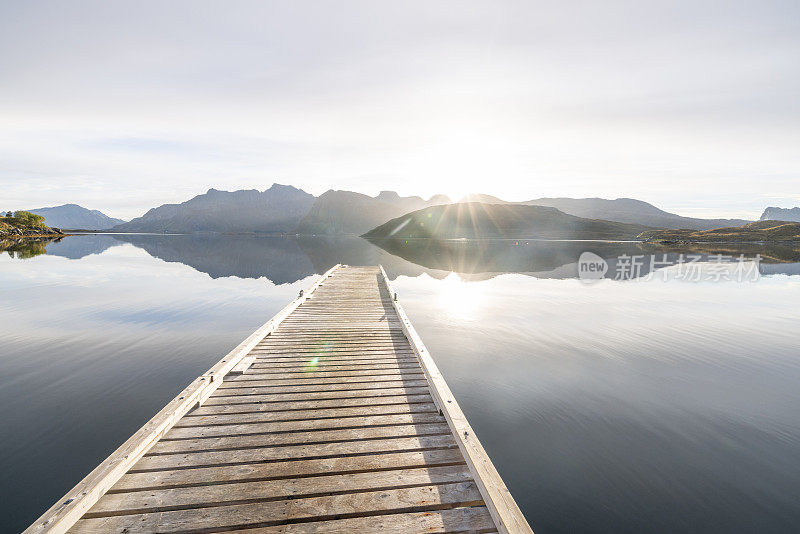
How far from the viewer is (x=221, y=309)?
870 inches

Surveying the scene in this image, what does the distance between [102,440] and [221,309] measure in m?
14.3

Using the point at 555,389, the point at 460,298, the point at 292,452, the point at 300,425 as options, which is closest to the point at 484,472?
the point at 292,452

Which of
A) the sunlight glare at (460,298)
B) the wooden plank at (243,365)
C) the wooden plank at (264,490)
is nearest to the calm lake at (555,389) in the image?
the sunlight glare at (460,298)

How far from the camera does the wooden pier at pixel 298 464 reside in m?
4.55

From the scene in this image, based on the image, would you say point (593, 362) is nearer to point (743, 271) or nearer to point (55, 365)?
point (55, 365)

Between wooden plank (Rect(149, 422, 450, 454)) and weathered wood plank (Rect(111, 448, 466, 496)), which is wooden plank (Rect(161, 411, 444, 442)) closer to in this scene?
wooden plank (Rect(149, 422, 450, 454))

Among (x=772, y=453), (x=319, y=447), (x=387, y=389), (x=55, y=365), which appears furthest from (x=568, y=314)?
(x=55, y=365)

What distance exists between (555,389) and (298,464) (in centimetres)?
883

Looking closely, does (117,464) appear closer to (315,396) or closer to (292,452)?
(292,452)

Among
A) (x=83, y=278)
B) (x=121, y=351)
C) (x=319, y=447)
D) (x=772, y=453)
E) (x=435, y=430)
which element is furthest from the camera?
(x=83, y=278)

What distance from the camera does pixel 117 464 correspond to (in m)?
5.15

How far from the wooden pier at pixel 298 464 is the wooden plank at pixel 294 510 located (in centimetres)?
1

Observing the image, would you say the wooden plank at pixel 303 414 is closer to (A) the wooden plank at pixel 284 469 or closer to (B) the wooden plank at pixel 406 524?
(A) the wooden plank at pixel 284 469

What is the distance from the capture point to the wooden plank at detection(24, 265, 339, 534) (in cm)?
417
